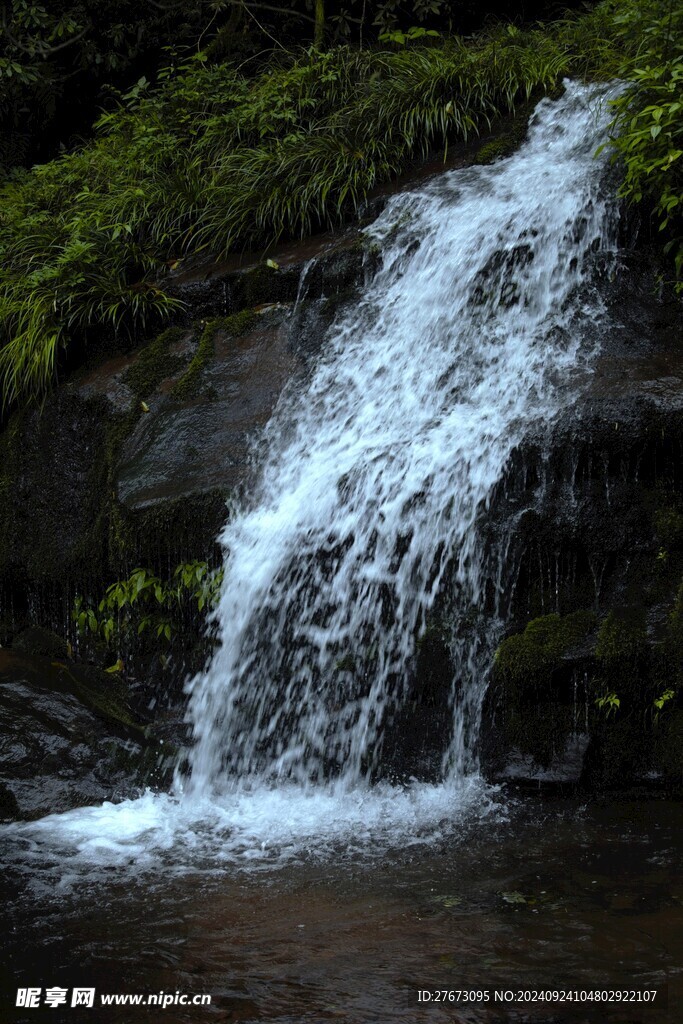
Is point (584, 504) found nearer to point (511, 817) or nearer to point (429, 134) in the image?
point (511, 817)

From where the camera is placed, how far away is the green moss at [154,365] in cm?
632

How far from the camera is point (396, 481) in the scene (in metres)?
4.87

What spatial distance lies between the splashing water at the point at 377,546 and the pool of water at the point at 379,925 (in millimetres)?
227

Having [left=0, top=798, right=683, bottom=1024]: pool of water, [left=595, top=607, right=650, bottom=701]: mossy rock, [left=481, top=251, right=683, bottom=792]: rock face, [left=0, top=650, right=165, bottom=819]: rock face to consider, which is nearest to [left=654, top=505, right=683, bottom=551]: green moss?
[left=481, top=251, right=683, bottom=792]: rock face

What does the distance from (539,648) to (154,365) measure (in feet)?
11.2

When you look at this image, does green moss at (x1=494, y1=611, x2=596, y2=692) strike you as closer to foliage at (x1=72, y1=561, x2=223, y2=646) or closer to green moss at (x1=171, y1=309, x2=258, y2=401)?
foliage at (x1=72, y1=561, x2=223, y2=646)

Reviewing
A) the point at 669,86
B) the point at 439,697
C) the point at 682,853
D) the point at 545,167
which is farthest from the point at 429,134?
the point at 682,853

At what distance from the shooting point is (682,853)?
3383 mm

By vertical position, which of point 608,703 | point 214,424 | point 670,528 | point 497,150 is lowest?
point 608,703

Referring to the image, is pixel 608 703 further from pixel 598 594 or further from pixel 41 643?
pixel 41 643

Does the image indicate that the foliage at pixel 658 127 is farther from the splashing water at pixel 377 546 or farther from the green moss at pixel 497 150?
the green moss at pixel 497 150

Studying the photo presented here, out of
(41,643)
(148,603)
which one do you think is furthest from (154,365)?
(41,643)

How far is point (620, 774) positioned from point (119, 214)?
554 centimetres

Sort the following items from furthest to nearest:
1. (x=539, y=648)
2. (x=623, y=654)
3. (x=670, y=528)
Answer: (x=670, y=528) → (x=539, y=648) → (x=623, y=654)
